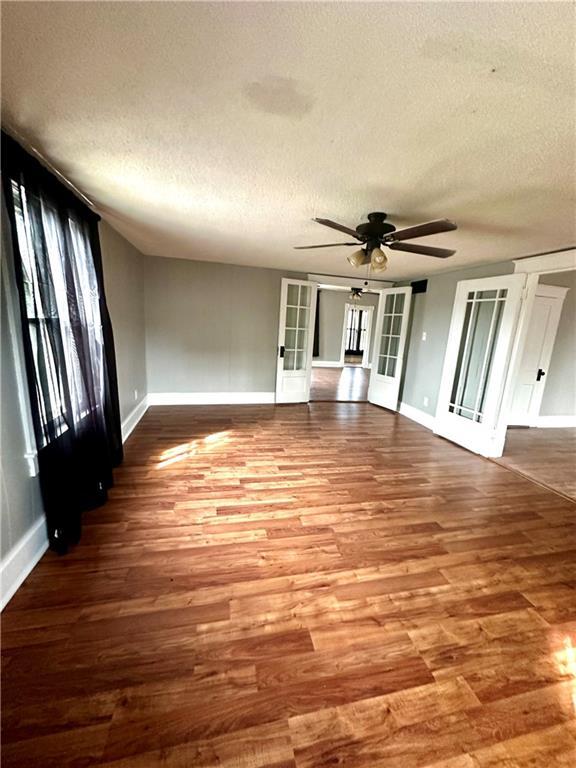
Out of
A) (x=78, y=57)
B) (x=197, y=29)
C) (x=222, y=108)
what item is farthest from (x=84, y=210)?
(x=197, y=29)

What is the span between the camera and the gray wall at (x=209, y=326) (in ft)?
16.2

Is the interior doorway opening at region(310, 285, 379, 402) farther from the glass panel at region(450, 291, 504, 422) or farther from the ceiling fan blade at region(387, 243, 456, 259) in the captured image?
the ceiling fan blade at region(387, 243, 456, 259)

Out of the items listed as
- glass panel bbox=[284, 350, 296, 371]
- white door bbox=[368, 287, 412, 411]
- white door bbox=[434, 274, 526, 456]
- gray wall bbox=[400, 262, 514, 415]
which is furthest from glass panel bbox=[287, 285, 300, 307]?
white door bbox=[434, 274, 526, 456]

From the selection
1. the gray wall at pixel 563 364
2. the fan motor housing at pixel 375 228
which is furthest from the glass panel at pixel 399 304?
the fan motor housing at pixel 375 228

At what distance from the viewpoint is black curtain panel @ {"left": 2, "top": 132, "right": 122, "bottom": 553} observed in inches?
67.6

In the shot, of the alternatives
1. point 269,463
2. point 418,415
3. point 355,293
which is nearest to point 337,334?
point 355,293

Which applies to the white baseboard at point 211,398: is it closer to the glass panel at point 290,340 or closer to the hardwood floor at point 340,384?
the glass panel at point 290,340

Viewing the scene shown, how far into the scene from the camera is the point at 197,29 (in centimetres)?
96

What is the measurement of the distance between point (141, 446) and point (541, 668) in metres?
3.67

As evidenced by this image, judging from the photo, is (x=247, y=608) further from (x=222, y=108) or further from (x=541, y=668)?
(x=222, y=108)

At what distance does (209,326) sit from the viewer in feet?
17.0

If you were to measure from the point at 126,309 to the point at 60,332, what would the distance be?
203cm

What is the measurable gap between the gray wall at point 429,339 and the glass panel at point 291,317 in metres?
2.03

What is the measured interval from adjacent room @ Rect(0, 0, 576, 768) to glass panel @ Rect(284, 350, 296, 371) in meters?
2.29
